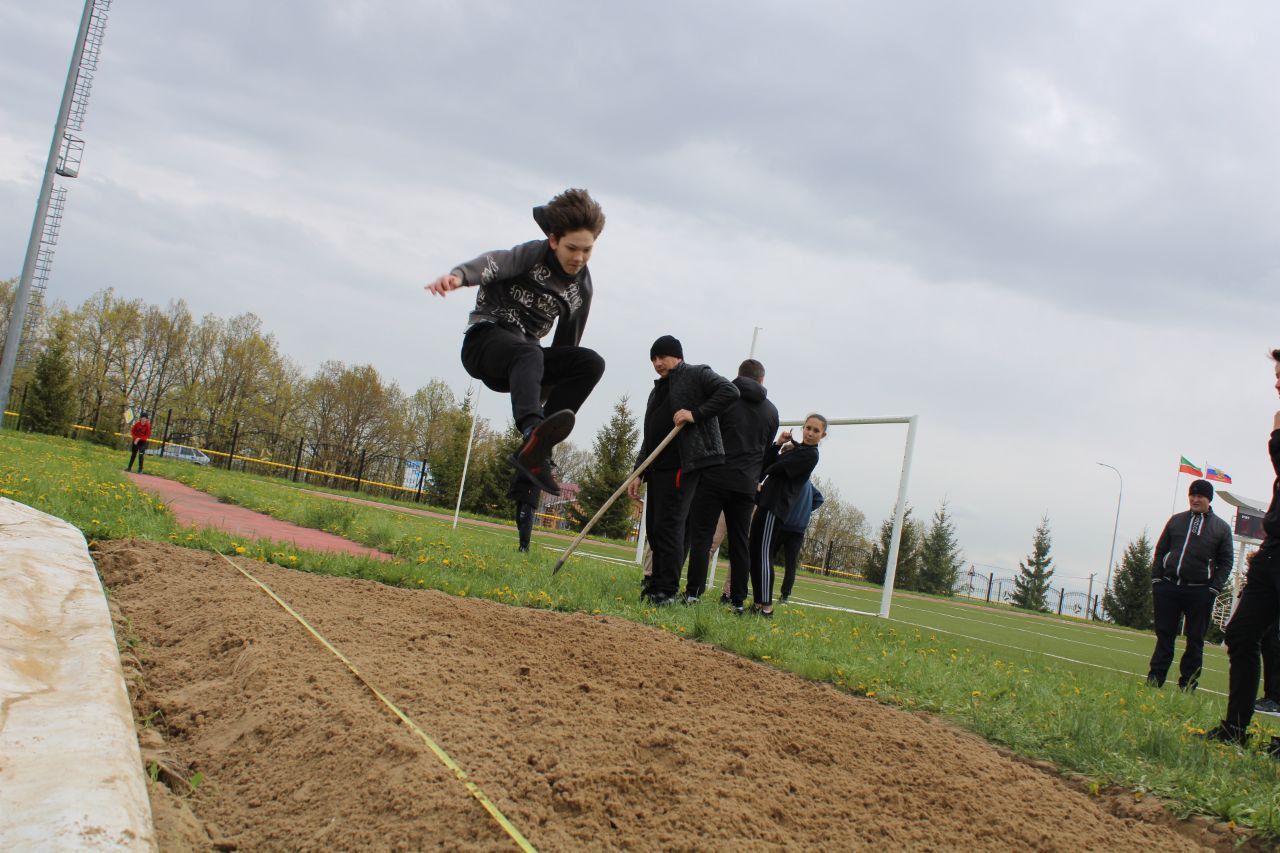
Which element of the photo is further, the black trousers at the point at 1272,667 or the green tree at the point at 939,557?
the green tree at the point at 939,557

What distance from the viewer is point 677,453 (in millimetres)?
6246

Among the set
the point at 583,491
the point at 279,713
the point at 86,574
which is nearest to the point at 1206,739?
the point at 279,713

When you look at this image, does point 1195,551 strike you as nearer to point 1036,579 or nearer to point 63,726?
point 63,726

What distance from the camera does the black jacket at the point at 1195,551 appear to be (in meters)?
6.91

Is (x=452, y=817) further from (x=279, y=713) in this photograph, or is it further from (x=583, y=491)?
(x=583, y=491)

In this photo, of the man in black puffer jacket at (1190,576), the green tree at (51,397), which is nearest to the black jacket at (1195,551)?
the man in black puffer jacket at (1190,576)

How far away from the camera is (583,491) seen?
3284cm

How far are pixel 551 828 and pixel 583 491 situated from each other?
31.2m

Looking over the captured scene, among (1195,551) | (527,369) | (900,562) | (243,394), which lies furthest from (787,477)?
(243,394)

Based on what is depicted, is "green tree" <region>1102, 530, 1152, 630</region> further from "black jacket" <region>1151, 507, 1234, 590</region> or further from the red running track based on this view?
the red running track

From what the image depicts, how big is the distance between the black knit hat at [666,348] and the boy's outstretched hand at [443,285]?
2.71m

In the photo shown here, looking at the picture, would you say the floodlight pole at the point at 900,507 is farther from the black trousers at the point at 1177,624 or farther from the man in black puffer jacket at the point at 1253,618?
the man in black puffer jacket at the point at 1253,618

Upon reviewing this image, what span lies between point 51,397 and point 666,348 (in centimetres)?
3416

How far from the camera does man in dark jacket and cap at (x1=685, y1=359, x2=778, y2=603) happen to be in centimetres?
634
